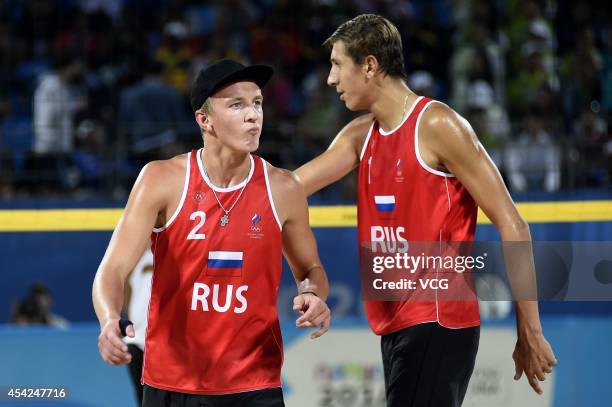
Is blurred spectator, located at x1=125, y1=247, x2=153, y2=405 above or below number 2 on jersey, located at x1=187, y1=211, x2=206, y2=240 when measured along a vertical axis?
below

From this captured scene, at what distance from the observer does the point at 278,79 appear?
10.3m

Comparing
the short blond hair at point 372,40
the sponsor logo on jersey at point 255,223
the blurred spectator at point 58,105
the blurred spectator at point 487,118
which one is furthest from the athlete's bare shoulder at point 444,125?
the blurred spectator at point 58,105

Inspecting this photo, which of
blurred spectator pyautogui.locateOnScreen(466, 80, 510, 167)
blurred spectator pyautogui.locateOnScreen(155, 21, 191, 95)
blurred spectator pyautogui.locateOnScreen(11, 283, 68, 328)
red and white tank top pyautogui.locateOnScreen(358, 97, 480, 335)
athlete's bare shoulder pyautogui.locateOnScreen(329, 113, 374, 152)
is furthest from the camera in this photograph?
blurred spectator pyautogui.locateOnScreen(155, 21, 191, 95)

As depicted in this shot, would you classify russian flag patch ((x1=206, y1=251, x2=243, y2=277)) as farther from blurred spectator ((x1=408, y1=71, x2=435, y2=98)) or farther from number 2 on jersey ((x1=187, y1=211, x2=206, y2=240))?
blurred spectator ((x1=408, y1=71, x2=435, y2=98))

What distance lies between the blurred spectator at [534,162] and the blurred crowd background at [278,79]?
2 centimetres

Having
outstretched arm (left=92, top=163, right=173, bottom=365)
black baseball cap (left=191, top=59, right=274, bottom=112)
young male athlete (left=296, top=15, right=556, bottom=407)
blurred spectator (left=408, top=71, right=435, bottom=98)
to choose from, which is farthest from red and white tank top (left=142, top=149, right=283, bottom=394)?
blurred spectator (left=408, top=71, right=435, bottom=98)

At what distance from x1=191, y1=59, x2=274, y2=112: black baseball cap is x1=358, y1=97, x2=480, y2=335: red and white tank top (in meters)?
0.78

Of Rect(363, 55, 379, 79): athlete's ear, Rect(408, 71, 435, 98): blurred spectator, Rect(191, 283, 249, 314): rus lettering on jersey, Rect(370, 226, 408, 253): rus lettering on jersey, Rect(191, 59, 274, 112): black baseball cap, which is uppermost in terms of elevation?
Rect(408, 71, 435, 98): blurred spectator

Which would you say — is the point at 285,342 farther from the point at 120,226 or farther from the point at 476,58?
the point at 476,58

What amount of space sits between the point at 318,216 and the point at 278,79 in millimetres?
4190

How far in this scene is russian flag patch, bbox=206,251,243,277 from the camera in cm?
381

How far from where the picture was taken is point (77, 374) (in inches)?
226

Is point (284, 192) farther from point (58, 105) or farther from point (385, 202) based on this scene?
point (58, 105)

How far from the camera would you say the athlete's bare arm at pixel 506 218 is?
4211 mm
